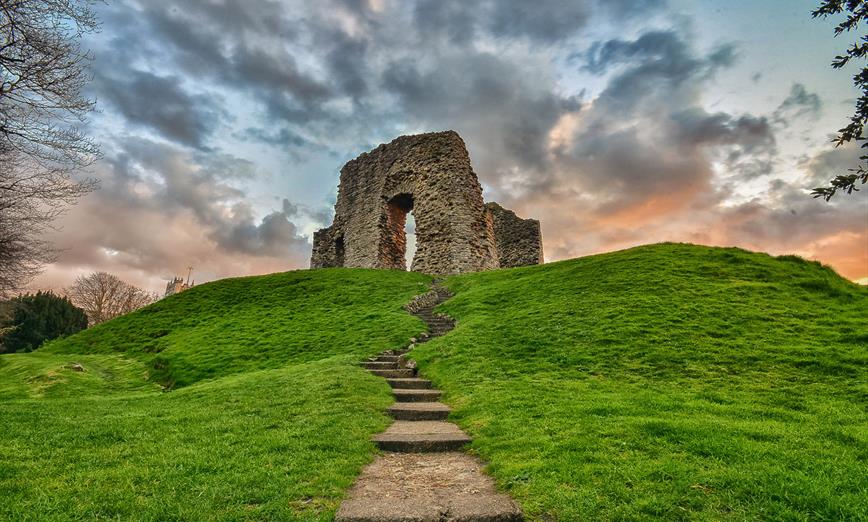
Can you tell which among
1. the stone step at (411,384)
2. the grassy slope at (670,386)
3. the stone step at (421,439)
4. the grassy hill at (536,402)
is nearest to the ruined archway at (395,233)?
the grassy hill at (536,402)

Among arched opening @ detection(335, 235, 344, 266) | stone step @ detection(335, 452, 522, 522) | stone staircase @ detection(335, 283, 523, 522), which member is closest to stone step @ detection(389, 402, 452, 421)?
stone staircase @ detection(335, 283, 523, 522)

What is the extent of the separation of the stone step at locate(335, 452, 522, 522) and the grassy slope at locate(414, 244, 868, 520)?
0.32m

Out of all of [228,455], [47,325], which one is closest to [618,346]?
[228,455]

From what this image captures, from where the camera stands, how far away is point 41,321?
143 ft

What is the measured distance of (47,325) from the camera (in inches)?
1761

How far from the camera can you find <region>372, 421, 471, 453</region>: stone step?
702 cm

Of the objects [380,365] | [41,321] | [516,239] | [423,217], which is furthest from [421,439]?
[41,321]

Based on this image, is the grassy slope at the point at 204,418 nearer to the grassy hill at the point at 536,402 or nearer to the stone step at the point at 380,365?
the grassy hill at the point at 536,402

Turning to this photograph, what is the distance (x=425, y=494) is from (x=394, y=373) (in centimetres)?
794

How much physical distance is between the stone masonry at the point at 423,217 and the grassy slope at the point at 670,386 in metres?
11.3

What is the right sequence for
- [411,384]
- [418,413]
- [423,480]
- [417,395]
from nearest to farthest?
1. [423,480]
2. [418,413]
3. [417,395]
4. [411,384]

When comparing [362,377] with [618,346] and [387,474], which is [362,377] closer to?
[387,474]

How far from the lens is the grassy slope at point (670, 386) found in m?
4.85

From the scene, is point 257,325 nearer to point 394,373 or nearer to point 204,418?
point 394,373
